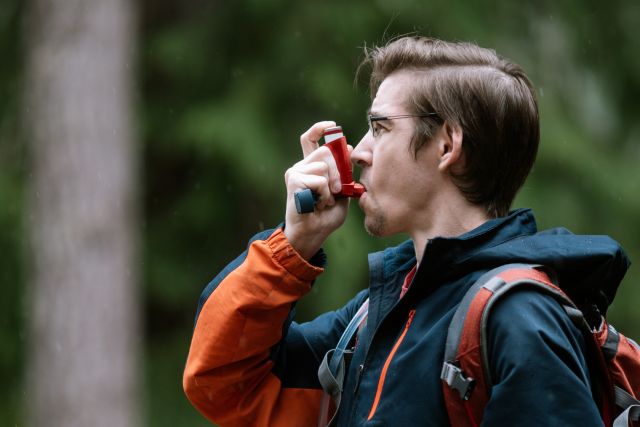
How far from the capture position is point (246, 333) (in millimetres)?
3000

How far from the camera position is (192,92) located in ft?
27.8

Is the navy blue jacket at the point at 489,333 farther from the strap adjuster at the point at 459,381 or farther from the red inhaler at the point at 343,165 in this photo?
the red inhaler at the point at 343,165

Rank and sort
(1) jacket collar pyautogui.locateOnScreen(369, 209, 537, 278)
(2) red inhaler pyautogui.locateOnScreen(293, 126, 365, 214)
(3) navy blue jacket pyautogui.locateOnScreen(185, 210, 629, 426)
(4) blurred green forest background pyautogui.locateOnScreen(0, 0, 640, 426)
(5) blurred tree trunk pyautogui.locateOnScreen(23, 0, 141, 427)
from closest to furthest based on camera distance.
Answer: (3) navy blue jacket pyautogui.locateOnScreen(185, 210, 629, 426), (1) jacket collar pyautogui.locateOnScreen(369, 209, 537, 278), (2) red inhaler pyautogui.locateOnScreen(293, 126, 365, 214), (5) blurred tree trunk pyautogui.locateOnScreen(23, 0, 141, 427), (4) blurred green forest background pyautogui.locateOnScreen(0, 0, 640, 426)

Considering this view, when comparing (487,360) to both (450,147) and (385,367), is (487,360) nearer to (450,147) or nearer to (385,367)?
(385,367)

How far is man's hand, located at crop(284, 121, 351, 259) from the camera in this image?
303 cm

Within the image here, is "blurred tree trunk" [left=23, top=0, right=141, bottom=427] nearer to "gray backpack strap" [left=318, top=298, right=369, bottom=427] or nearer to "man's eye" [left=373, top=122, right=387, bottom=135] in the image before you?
"gray backpack strap" [left=318, top=298, right=369, bottom=427]

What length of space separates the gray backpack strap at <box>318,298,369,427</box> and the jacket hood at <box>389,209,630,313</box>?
1.28 feet

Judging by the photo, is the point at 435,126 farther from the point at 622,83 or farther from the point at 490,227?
the point at 622,83

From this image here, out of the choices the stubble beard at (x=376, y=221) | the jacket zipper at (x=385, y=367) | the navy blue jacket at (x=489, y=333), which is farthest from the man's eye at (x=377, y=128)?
the jacket zipper at (x=385, y=367)

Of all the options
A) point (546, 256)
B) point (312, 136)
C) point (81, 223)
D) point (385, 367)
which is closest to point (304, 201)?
point (312, 136)

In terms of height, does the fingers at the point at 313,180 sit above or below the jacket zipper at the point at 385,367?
above

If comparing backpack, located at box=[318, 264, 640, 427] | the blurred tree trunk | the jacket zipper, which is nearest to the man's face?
the jacket zipper

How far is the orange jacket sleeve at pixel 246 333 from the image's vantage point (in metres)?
2.97

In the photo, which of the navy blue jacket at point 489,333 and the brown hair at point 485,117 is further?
the brown hair at point 485,117
